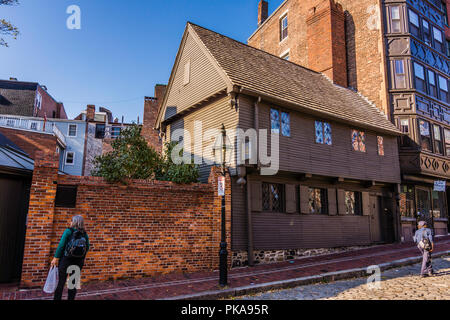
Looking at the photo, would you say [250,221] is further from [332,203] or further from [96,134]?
[96,134]

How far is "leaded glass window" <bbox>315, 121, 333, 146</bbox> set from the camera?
46.2 feet

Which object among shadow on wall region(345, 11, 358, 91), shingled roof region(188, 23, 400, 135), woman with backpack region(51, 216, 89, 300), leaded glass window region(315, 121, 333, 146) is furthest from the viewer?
shadow on wall region(345, 11, 358, 91)

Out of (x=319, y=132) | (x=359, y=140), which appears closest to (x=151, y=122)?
(x=319, y=132)

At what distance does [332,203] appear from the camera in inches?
566

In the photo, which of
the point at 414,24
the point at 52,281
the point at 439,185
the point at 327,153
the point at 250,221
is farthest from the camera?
the point at 414,24

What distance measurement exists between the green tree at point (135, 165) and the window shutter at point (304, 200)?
15.3ft

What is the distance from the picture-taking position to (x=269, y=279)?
8906 mm

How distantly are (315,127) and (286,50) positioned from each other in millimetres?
11758

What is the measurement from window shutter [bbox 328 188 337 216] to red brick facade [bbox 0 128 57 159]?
19117 mm

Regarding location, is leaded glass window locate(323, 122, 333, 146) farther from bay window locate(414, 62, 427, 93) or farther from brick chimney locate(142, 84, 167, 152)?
brick chimney locate(142, 84, 167, 152)

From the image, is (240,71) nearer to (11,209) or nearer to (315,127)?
(315,127)

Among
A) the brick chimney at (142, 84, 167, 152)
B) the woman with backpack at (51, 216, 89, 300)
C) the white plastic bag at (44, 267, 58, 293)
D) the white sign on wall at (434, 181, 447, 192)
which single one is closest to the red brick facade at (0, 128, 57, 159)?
the brick chimney at (142, 84, 167, 152)

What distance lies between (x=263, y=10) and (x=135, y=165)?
22.9 metres
